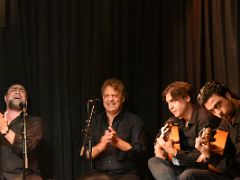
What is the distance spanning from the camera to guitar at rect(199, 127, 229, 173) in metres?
3.90

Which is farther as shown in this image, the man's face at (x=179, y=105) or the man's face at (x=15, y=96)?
the man's face at (x=15, y=96)

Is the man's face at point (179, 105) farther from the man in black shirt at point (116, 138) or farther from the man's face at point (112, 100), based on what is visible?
the man's face at point (112, 100)

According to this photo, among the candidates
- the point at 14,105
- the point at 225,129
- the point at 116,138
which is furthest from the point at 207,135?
the point at 14,105

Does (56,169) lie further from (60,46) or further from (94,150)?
(60,46)

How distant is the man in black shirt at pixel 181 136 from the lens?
431 centimetres

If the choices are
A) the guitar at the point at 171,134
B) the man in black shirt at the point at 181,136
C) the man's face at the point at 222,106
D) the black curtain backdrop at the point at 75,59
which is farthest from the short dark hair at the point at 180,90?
the black curtain backdrop at the point at 75,59

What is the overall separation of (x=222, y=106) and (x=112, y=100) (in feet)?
3.78

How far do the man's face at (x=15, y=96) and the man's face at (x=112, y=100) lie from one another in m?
0.76

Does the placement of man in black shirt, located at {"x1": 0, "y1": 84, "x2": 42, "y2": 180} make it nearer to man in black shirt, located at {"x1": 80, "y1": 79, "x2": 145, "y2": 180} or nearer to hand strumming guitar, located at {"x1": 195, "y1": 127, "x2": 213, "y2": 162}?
man in black shirt, located at {"x1": 80, "y1": 79, "x2": 145, "y2": 180}


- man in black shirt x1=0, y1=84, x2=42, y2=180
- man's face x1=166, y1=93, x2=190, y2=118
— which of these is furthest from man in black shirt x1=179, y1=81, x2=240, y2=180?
man in black shirt x1=0, y1=84, x2=42, y2=180

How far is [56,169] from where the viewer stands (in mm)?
5535

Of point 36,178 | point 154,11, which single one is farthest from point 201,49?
point 36,178

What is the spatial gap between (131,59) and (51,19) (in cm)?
88

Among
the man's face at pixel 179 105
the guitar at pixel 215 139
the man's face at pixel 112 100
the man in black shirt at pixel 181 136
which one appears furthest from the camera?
the man's face at pixel 112 100
